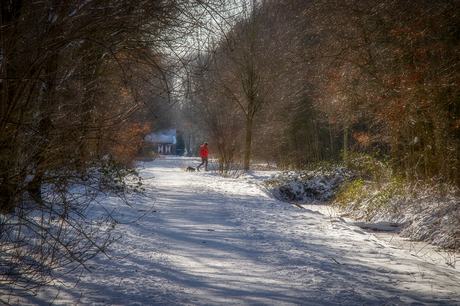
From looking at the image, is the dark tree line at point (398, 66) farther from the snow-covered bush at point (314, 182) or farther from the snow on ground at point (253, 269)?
the snow on ground at point (253, 269)

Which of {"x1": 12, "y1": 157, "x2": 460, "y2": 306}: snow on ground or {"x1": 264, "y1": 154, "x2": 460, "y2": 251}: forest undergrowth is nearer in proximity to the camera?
{"x1": 12, "y1": 157, "x2": 460, "y2": 306}: snow on ground

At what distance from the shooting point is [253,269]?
3.91 metres

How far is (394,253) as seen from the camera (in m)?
4.66

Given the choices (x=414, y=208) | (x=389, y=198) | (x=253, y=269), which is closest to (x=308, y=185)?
(x=389, y=198)

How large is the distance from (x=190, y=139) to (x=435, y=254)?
6465cm

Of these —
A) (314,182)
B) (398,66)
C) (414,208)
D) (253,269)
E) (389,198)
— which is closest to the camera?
(253,269)

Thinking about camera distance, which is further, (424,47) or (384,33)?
(384,33)

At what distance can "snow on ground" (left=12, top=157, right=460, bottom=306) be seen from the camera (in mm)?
3135

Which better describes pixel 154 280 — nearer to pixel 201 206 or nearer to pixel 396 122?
pixel 201 206

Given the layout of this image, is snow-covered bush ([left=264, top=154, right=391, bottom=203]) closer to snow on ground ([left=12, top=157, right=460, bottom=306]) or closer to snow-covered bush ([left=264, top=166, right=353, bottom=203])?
snow-covered bush ([left=264, top=166, right=353, bottom=203])

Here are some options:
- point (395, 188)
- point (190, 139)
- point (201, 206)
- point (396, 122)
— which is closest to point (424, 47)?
point (396, 122)

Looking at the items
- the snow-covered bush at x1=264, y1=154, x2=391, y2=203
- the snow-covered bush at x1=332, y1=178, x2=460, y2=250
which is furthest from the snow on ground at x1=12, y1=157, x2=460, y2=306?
the snow-covered bush at x1=264, y1=154, x2=391, y2=203

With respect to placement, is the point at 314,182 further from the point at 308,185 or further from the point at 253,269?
the point at 253,269

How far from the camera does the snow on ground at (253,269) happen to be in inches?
123
